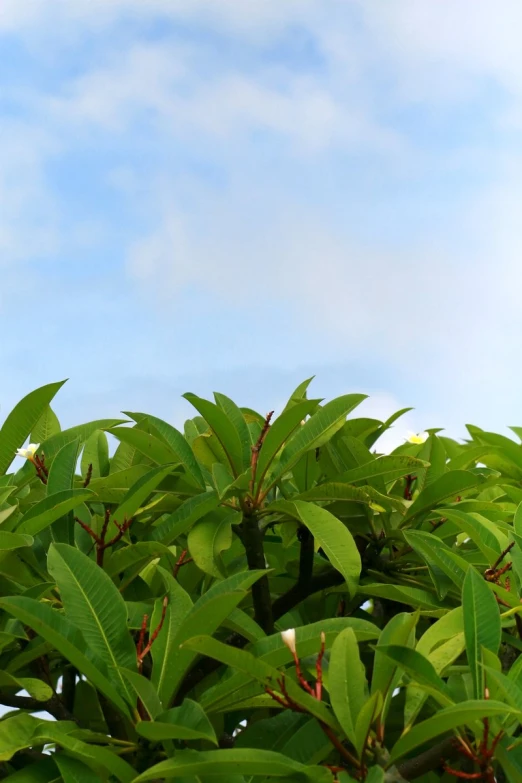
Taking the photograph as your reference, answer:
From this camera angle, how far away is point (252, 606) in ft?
6.79

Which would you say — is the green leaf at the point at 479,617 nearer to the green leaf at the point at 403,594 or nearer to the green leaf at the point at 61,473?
the green leaf at the point at 403,594

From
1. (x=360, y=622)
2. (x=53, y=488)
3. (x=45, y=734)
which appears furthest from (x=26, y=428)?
(x=360, y=622)

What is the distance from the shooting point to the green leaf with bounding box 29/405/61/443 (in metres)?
2.45

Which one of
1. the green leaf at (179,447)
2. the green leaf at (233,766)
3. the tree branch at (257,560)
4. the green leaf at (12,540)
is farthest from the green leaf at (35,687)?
the green leaf at (179,447)

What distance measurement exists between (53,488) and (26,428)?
0.22 m

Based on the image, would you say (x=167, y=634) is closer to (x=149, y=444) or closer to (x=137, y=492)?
(x=137, y=492)

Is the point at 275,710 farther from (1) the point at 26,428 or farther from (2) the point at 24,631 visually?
(1) the point at 26,428

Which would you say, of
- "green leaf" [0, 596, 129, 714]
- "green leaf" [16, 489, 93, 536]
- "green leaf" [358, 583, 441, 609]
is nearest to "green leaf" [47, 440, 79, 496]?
"green leaf" [16, 489, 93, 536]

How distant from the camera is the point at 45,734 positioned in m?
1.45

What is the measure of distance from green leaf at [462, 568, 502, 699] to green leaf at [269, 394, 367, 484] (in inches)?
21.0

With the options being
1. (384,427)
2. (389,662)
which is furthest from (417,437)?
(389,662)

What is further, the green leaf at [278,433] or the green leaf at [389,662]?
the green leaf at [278,433]

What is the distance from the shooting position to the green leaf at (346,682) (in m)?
1.42

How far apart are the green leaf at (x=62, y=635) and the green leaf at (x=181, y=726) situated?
3.7 inches
